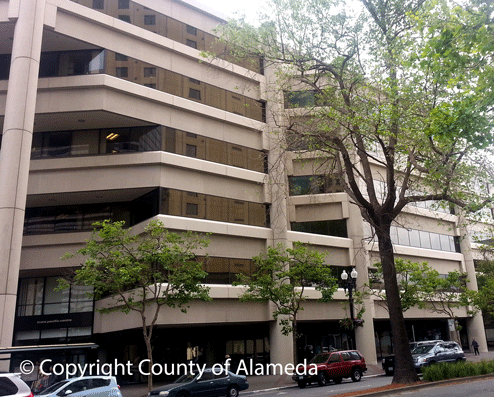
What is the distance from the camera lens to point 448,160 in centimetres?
1650

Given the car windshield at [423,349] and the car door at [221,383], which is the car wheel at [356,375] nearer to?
the car windshield at [423,349]

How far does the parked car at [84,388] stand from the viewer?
48.3 feet

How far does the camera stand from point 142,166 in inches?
1124

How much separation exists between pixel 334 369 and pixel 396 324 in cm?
687

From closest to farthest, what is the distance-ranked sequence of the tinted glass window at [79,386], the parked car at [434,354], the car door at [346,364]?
the tinted glass window at [79,386] → the car door at [346,364] → the parked car at [434,354]

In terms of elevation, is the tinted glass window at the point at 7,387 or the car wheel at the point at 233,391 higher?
the tinted glass window at the point at 7,387

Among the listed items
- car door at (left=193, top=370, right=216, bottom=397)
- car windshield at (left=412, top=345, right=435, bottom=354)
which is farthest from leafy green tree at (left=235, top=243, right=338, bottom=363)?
car door at (left=193, top=370, right=216, bottom=397)

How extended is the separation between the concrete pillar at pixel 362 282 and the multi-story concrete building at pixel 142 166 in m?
0.11

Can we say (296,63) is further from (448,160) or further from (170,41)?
(170,41)

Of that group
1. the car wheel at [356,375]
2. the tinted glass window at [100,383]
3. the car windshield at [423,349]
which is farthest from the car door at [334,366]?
the tinted glass window at [100,383]

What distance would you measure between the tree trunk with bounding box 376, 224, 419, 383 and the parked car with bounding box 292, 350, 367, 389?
6.13 meters

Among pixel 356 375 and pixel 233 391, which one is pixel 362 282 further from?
pixel 233 391

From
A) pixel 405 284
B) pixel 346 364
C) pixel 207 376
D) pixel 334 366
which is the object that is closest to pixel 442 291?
pixel 405 284

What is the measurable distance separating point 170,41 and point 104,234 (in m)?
14.9
